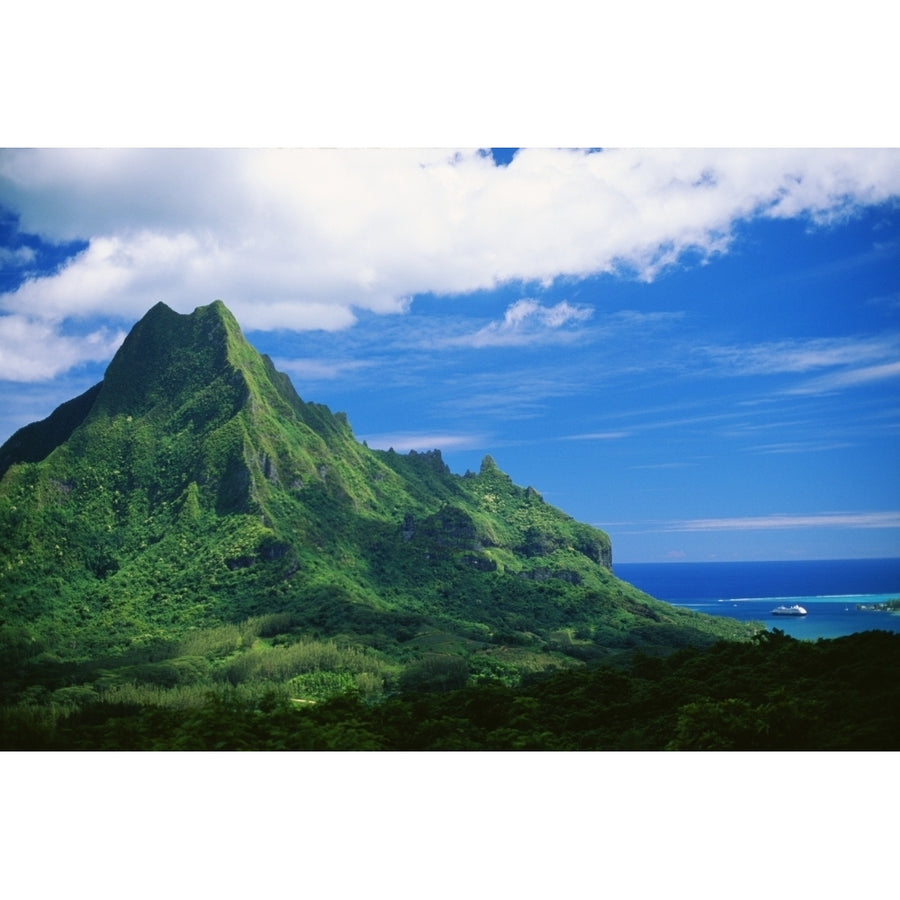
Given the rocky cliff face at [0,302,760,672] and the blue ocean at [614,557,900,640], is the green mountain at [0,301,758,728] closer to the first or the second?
the rocky cliff face at [0,302,760,672]

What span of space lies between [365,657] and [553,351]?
4.47 metres

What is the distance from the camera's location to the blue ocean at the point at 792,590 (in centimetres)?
850

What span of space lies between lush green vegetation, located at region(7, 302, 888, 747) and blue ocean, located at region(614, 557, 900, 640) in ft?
2.80

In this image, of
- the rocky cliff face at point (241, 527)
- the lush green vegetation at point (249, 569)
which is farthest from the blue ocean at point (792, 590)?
the rocky cliff face at point (241, 527)

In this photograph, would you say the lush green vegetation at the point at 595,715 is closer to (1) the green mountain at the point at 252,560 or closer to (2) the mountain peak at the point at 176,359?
(1) the green mountain at the point at 252,560

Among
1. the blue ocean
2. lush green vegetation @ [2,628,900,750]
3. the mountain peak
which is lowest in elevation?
lush green vegetation @ [2,628,900,750]

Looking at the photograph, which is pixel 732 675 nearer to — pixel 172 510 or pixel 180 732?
pixel 180 732

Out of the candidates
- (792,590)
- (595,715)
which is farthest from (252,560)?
(792,590)

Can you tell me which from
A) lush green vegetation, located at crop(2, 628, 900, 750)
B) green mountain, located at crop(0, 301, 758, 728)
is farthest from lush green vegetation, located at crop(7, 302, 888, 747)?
lush green vegetation, located at crop(2, 628, 900, 750)

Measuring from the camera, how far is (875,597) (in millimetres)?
8516

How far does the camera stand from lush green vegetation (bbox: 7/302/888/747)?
916 centimetres

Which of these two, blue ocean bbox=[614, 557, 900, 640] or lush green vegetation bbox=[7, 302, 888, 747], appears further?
lush green vegetation bbox=[7, 302, 888, 747]

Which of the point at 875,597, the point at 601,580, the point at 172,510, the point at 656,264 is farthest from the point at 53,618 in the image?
the point at 875,597

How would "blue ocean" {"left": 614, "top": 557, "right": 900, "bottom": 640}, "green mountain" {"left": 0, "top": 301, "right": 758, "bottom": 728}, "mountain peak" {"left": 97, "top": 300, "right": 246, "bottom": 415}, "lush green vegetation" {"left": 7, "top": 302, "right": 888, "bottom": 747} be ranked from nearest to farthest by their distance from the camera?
"blue ocean" {"left": 614, "top": 557, "right": 900, "bottom": 640}
"lush green vegetation" {"left": 7, "top": 302, "right": 888, "bottom": 747}
"green mountain" {"left": 0, "top": 301, "right": 758, "bottom": 728}
"mountain peak" {"left": 97, "top": 300, "right": 246, "bottom": 415}
